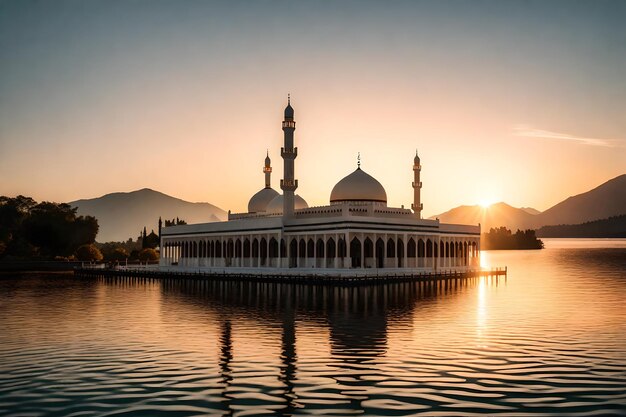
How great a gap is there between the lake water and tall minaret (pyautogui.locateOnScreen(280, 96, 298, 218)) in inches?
1630

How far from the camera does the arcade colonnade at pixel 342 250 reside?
273 ft

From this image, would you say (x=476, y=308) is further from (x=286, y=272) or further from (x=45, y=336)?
(x=286, y=272)

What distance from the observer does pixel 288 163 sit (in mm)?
88562

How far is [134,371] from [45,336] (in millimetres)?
11090

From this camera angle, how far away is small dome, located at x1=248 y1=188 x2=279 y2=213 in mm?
113188

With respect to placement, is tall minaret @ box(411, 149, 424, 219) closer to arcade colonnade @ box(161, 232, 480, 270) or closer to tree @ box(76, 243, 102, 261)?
arcade colonnade @ box(161, 232, 480, 270)

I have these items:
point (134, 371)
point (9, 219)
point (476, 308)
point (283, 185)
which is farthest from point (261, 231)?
point (9, 219)

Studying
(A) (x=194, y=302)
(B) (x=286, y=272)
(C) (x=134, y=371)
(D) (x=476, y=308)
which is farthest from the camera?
(B) (x=286, y=272)

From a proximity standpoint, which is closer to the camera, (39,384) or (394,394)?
(394,394)

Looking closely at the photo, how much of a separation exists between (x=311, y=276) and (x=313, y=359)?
154 feet

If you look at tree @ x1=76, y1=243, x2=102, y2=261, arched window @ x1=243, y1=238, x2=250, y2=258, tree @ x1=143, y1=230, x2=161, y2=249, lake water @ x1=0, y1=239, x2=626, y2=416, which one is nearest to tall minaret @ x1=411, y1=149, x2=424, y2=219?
arched window @ x1=243, y1=238, x2=250, y2=258

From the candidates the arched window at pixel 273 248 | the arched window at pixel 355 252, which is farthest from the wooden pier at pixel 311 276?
the arched window at pixel 273 248

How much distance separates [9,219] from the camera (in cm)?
14638

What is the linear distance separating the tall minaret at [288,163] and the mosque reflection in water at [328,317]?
2068cm
